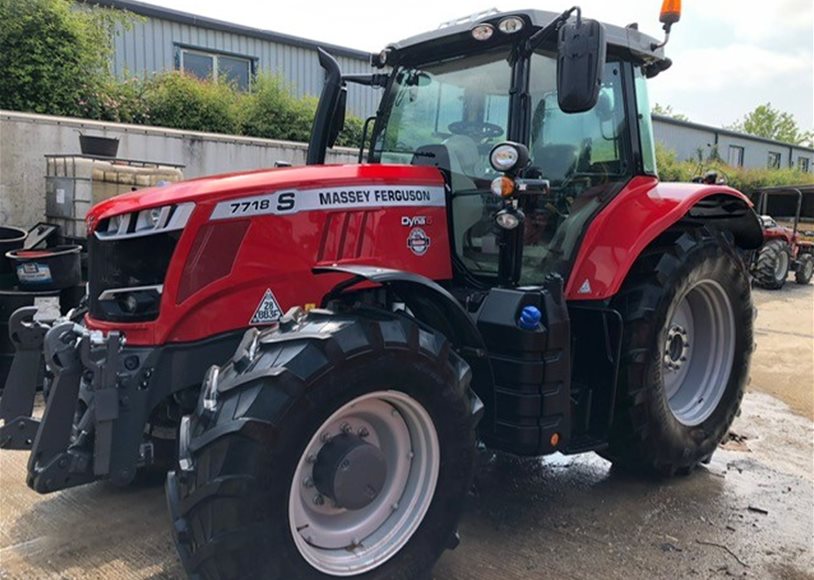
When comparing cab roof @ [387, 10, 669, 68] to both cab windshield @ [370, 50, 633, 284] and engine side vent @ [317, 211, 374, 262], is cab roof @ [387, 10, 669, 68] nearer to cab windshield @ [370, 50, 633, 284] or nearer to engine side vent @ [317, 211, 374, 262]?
cab windshield @ [370, 50, 633, 284]

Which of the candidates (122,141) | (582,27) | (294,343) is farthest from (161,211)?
(122,141)

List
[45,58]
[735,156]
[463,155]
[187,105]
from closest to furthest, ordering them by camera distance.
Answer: [463,155], [45,58], [187,105], [735,156]

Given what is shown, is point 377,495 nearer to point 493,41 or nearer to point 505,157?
point 505,157

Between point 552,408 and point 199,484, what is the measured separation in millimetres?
1563

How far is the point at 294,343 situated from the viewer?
7.65 ft

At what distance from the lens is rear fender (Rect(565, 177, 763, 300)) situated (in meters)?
3.38

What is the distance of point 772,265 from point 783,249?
2.19 feet

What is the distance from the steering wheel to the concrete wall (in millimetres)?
5633

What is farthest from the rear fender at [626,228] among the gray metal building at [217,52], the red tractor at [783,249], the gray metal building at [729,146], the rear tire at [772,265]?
the gray metal building at [729,146]

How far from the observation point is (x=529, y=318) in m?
2.98

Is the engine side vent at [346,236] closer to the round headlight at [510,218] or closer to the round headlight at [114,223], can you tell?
the round headlight at [510,218]

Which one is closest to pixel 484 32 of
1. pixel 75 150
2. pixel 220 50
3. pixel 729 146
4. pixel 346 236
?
pixel 346 236

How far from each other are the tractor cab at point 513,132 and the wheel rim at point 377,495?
952 mm

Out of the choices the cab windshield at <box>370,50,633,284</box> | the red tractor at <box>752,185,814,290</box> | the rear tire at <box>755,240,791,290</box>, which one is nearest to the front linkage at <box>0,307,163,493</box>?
the cab windshield at <box>370,50,633,284</box>
